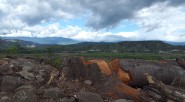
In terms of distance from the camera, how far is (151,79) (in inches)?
453

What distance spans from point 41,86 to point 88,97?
2358 millimetres

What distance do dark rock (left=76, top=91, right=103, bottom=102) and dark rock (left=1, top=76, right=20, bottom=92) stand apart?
3.00 meters

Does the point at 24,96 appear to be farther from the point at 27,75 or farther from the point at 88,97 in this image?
the point at 88,97

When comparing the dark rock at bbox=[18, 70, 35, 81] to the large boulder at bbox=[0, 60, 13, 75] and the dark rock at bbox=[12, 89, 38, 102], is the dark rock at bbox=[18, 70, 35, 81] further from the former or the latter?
the dark rock at bbox=[12, 89, 38, 102]

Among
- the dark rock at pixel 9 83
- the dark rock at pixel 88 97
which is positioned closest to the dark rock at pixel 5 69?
the dark rock at pixel 9 83

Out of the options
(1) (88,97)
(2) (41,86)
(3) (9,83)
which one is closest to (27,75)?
(3) (9,83)

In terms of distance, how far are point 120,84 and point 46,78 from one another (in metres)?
3.44

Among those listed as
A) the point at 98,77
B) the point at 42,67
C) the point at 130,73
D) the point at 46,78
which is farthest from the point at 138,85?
the point at 42,67

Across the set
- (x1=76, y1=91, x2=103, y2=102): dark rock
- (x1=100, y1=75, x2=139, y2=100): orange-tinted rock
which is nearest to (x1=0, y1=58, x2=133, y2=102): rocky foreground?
(x1=76, y1=91, x2=103, y2=102): dark rock

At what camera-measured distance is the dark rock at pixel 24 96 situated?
11234mm

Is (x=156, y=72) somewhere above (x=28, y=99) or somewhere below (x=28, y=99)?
above

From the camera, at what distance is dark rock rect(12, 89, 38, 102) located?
1123 cm

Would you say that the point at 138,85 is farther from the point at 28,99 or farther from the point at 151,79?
the point at 28,99

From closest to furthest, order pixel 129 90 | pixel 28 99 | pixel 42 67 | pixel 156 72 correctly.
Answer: pixel 28 99
pixel 129 90
pixel 156 72
pixel 42 67
